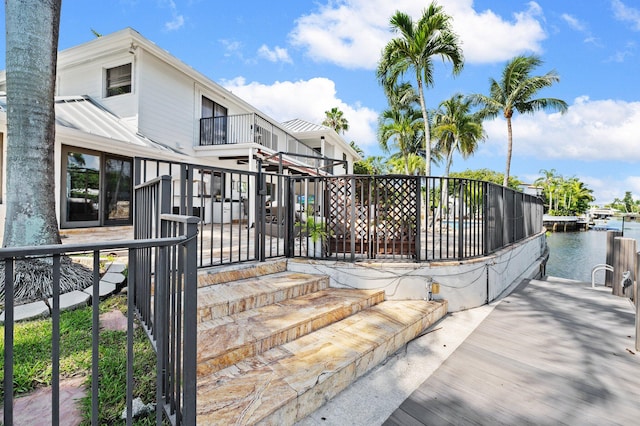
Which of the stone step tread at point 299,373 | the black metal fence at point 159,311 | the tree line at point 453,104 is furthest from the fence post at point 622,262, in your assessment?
the black metal fence at point 159,311

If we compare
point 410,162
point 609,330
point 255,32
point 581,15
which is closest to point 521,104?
point 581,15

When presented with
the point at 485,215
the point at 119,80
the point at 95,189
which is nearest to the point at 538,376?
the point at 485,215

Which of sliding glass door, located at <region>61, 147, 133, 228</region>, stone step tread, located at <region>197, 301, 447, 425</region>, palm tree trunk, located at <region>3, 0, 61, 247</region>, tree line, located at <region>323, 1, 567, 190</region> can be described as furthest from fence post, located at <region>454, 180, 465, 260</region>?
sliding glass door, located at <region>61, 147, 133, 228</region>

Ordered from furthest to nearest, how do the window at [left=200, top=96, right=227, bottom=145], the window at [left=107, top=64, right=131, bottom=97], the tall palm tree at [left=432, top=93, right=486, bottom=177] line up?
the tall palm tree at [left=432, top=93, right=486, bottom=177] → the window at [left=200, top=96, right=227, bottom=145] → the window at [left=107, top=64, right=131, bottom=97]

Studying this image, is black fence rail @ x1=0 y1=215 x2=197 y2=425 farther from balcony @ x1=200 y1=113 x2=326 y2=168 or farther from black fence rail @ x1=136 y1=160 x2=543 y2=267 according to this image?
balcony @ x1=200 y1=113 x2=326 y2=168

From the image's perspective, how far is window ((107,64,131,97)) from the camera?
9.23m

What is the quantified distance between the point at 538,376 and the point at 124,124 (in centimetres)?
1077

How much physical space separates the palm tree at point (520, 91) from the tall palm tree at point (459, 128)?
4.86ft

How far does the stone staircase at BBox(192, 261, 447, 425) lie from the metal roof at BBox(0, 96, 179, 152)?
5.89m

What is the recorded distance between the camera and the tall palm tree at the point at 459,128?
54.5 feet

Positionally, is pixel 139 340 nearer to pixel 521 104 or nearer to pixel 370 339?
pixel 370 339

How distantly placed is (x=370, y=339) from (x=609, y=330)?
3.29 meters

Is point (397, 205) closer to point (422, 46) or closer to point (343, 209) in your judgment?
point (343, 209)

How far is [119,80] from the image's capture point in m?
9.37
